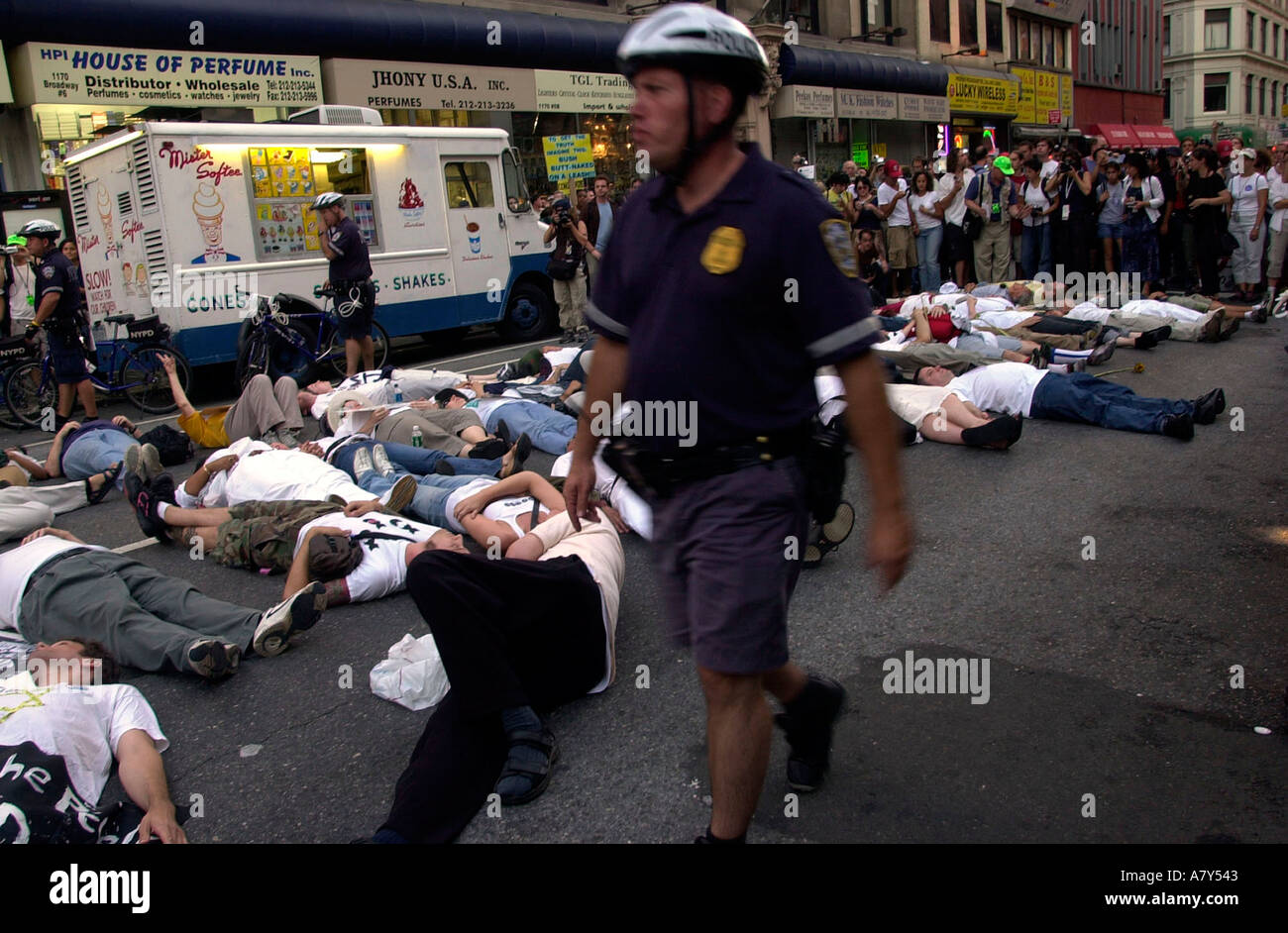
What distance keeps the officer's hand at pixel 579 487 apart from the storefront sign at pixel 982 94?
3223cm

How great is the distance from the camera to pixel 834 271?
7.11ft

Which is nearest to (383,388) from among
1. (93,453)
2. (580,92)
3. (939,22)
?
(93,453)

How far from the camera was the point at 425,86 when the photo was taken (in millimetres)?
17203

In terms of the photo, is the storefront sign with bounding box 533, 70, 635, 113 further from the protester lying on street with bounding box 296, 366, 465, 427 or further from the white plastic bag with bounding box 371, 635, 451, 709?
the white plastic bag with bounding box 371, 635, 451, 709

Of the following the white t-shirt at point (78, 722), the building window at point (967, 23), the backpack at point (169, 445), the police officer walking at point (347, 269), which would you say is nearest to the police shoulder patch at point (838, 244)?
the white t-shirt at point (78, 722)

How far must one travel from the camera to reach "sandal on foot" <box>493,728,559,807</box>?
303 cm

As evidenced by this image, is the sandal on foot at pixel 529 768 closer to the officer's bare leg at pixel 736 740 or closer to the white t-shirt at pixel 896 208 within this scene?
the officer's bare leg at pixel 736 740

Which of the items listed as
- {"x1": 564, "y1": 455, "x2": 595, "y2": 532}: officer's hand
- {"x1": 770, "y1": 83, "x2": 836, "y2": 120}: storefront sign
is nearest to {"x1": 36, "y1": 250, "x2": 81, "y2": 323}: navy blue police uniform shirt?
{"x1": 564, "y1": 455, "x2": 595, "y2": 532}: officer's hand

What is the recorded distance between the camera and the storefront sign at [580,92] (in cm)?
1905

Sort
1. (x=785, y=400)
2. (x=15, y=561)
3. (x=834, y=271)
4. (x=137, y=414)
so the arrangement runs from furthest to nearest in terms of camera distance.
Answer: (x=137, y=414)
(x=15, y=561)
(x=785, y=400)
(x=834, y=271)

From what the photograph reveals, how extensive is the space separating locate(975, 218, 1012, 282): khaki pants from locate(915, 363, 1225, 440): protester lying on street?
7.55m
